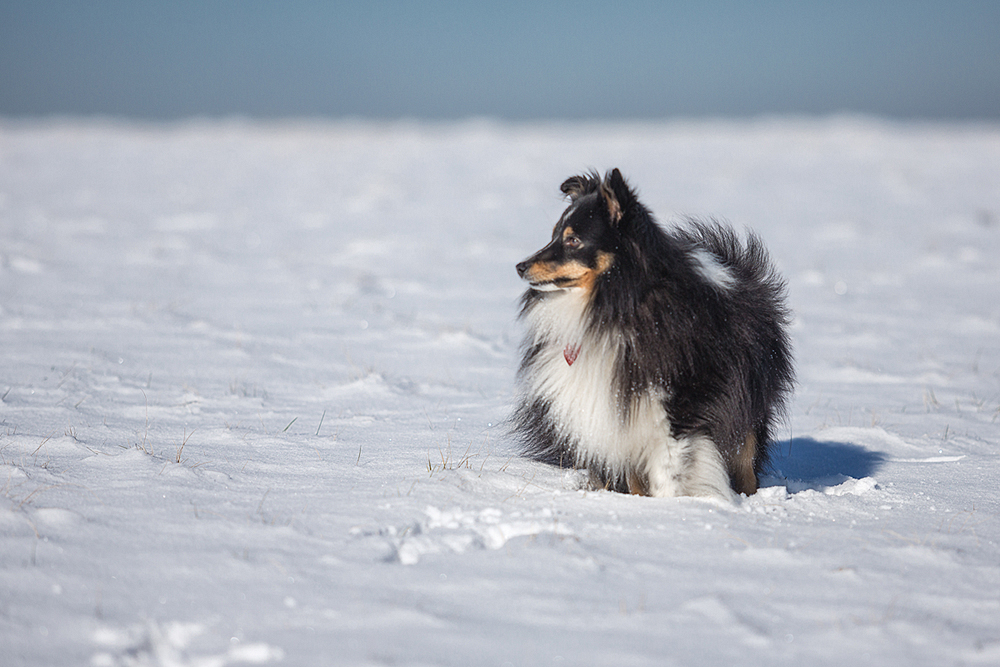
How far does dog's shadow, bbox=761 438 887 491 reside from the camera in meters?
4.33

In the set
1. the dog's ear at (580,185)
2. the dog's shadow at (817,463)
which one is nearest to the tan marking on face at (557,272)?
the dog's ear at (580,185)

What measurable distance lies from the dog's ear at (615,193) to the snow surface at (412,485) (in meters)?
1.29

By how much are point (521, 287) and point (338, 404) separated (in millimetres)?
4943

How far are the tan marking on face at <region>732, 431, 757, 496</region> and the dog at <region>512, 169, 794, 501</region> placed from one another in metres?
0.01

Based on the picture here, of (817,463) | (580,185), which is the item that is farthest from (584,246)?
(817,463)

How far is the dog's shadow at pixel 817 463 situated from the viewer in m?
4.33

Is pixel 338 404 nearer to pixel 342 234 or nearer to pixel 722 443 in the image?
pixel 722 443

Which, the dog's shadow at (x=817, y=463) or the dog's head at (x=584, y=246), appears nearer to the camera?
the dog's head at (x=584, y=246)

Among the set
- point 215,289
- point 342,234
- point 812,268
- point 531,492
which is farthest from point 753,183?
point 531,492

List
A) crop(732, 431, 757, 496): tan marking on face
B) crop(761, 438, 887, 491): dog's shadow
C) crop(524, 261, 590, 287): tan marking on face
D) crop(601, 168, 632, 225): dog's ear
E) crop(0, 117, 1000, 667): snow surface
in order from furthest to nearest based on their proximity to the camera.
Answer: crop(761, 438, 887, 491): dog's shadow → crop(732, 431, 757, 496): tan marking on face → crop(524, 261, 590, 287): tan marking on face → crop(601, 168, 632, 225): dog's ear → crop(0, 117, 1000, 667): snow surface

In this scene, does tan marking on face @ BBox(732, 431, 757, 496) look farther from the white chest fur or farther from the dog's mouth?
the dog's mouth

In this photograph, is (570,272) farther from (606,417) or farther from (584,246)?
(606,417)

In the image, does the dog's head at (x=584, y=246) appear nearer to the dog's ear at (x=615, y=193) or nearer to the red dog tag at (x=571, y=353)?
the dog's ear at (x=615, y=193)

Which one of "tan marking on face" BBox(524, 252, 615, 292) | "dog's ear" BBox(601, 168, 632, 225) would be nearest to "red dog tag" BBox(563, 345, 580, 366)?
"tan marking on face" BBox(524, 252, 615, 292)
